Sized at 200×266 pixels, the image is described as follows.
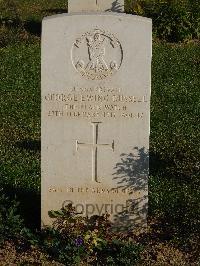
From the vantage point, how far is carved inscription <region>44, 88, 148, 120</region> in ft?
18.0

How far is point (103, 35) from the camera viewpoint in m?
5.36

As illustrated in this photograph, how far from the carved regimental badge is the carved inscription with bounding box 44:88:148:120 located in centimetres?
14

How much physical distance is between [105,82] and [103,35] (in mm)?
384

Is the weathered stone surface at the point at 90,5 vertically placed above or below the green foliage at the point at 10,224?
above

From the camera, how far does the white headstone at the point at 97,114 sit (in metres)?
5.36

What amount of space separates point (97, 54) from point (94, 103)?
41 centimetres

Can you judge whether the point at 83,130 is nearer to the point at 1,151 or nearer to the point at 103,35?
the point at 103,35

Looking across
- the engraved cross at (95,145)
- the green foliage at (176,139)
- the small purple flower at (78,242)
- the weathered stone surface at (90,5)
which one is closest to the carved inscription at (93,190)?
the engraved cross at (95,145)

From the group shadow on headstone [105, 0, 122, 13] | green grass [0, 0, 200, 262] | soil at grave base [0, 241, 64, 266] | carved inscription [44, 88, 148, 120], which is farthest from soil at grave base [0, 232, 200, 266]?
shadow on headstone [105, 0, 122, 13]

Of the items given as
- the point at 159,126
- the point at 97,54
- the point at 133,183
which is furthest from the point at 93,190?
the point at 159,126

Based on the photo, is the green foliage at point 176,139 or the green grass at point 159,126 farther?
the green grass at point 159,126

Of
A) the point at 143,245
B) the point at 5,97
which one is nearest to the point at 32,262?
the point at 143,245

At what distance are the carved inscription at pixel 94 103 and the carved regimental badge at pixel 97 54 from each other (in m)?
0.14

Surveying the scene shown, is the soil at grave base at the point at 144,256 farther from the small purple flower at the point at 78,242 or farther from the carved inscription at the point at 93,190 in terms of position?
the carved inscription at the point at 93,190
